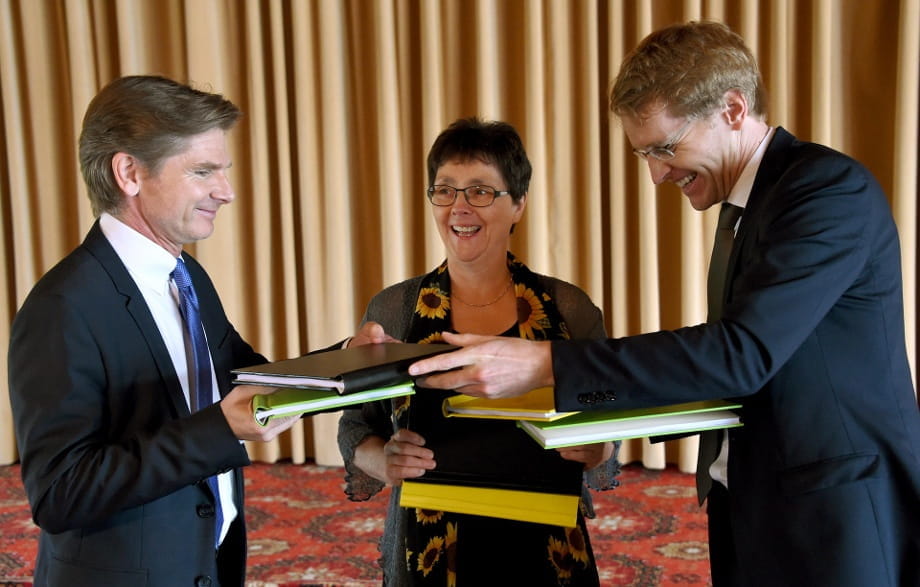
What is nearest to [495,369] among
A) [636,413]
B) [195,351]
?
[636,413]

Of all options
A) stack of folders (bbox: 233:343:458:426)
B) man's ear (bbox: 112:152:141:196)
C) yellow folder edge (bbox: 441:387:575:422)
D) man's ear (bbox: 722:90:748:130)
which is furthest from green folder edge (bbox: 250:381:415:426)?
man's ear (bbox: 722:90:748:130)

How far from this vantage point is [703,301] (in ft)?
13.5

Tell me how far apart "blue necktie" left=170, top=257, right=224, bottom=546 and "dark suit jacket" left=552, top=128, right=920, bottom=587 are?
730mm

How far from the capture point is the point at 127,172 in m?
1.64

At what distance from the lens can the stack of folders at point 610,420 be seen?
4.62 ft

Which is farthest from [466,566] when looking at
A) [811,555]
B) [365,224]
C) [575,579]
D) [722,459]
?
[365,224]

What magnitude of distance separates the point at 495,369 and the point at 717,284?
50 centimetres

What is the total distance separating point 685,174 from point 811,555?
0.76 metres

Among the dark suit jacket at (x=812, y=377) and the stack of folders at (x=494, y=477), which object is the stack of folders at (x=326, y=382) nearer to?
the dark suit jacket at (x=812, y=377)

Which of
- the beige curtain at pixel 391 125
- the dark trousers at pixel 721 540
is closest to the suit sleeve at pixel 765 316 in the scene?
the dark trousers at pixel 721 540

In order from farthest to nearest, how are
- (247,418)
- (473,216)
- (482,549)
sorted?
(473,216)
(482,549)
(247,418)

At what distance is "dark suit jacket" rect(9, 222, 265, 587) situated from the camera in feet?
4.67

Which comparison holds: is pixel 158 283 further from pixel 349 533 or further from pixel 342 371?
pixel 349 533

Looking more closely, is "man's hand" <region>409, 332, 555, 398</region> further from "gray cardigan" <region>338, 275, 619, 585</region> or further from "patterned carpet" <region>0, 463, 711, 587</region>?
"patterned carpet" <region>0, 463, 711, 587</region>
